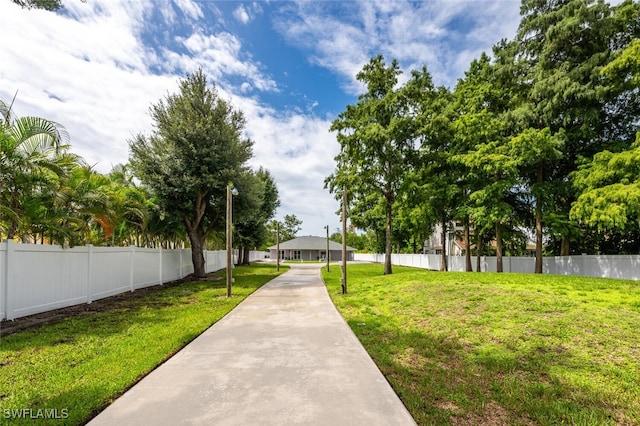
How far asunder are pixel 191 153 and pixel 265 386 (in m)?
13.8

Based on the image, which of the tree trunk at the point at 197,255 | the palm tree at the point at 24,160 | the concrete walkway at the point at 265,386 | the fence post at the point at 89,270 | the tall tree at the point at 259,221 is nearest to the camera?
the concrete walkway at the point at 265,386

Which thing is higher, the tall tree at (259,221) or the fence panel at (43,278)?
the tall tree at (259,221)

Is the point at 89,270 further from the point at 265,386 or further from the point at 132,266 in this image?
the point at 265,386

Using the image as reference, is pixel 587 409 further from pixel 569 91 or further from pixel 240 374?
pixel 569 91

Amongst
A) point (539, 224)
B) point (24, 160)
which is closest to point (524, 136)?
point (539, 224)

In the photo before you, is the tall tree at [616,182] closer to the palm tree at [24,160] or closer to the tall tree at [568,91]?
the tall tree at [568,91]

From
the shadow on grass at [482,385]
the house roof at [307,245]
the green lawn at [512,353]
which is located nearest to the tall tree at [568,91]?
the green lawn at [512,353]

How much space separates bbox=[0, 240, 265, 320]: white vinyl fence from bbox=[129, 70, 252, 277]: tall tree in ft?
10.9

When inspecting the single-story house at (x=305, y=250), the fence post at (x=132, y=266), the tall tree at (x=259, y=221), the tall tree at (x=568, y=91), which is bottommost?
the single-story house at (x=305, y=250)

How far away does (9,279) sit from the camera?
21.3 ft

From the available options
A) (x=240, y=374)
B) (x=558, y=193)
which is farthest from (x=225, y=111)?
(x=558, y=193)

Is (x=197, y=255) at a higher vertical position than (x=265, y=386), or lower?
higher

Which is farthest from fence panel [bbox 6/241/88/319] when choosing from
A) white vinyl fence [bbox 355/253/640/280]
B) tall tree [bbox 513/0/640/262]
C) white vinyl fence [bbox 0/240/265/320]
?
white vinyl fence [bbox 355/253/640/280]

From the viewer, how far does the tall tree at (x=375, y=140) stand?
19.0 m
